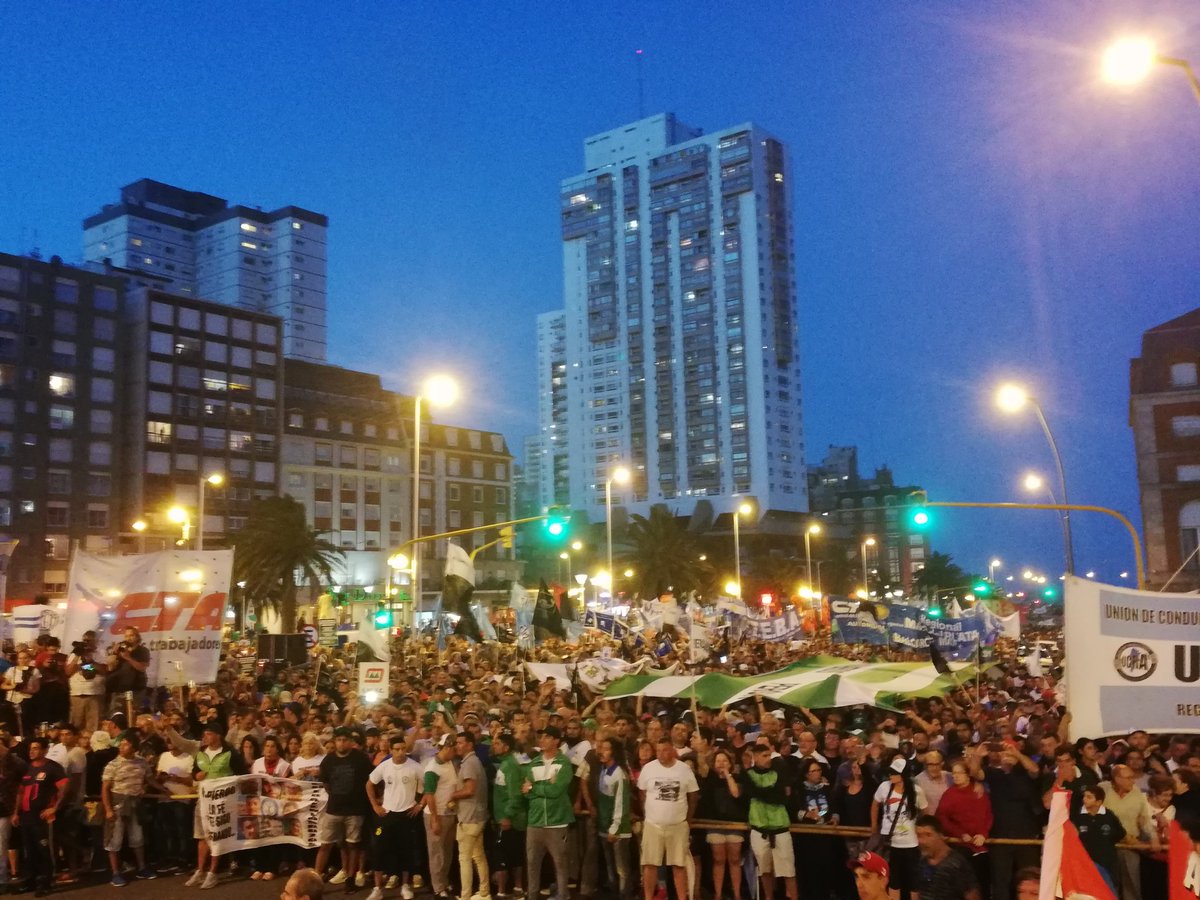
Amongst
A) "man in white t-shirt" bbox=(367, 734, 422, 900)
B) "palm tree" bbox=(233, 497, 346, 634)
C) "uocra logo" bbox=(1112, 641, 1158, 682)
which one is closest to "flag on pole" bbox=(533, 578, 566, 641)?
"man in white t-shirt" bbox=(367, 734, 422, 900)

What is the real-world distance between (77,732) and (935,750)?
438 inches

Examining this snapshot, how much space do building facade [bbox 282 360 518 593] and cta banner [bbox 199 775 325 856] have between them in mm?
86996

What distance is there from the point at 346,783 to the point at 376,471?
98.4 m

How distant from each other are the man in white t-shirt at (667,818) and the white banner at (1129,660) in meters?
3.85

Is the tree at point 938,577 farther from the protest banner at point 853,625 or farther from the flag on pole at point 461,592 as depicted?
the flag on pole at point 461,592

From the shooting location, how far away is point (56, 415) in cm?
8669

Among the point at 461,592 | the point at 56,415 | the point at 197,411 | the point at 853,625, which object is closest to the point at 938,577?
the point at 197,411

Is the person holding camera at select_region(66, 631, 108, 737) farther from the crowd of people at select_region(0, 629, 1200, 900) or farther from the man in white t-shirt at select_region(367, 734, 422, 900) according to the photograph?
the man in white t-shirt at select_region(367, 734, 422, 900)

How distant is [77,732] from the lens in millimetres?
15164

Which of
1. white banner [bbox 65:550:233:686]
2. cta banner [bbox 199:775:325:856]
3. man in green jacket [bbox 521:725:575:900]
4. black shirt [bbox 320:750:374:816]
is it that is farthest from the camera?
white banner [bbox 65:550:233:686]

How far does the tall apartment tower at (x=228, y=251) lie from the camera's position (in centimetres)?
15588

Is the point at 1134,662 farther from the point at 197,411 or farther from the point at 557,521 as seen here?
the point at 197,411

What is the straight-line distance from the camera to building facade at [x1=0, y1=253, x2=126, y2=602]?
83.6 meters

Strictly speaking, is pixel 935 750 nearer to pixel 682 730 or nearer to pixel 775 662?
pixel 682 730
